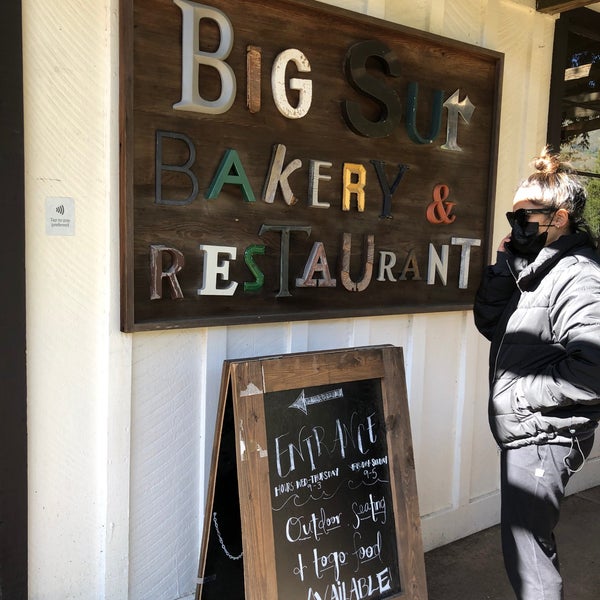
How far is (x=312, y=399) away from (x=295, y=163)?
3.10 feet

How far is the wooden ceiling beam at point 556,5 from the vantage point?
129 inches

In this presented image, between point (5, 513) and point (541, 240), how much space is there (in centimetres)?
208

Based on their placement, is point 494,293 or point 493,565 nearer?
point 494,293

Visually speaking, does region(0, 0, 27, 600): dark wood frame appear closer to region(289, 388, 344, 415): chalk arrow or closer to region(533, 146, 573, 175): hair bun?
region(289, 388, 344, 415): chalk arrow

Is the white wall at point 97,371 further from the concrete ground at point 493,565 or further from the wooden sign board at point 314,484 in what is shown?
the concrete ground at point 493,565

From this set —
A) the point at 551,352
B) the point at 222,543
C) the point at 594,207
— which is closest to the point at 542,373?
the point at 551,352

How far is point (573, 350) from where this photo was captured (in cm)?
202

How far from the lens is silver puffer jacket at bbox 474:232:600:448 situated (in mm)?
2027

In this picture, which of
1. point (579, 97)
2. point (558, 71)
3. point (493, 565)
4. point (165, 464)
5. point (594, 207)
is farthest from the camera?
point (594, 207)

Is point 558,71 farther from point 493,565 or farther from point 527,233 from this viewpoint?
point 493,565

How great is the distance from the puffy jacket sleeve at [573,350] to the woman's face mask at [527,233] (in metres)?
0.17

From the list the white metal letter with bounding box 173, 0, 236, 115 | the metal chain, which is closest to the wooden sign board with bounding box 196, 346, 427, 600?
the metal chain

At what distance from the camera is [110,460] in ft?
7.29

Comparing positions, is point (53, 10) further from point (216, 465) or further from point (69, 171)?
point (216, 465)
